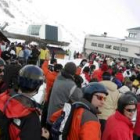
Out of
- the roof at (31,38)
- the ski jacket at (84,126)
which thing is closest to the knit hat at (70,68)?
the ski jacket at (84,126)

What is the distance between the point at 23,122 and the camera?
2.85m

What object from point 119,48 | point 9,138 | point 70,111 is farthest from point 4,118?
point 119,48

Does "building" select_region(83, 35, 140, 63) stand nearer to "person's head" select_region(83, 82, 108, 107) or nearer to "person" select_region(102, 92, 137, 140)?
"person" select_region(102, 92, 137, 140)

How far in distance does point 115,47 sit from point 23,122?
55.4 m

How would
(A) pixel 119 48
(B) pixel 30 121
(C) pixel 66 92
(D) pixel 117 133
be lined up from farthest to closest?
(A) pixel 119 48 < (C) pixel 66 92 < (D) pixel 117 133 < (B) pixel 30 121

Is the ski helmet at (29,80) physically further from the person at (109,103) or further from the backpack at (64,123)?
the person at (109,103)

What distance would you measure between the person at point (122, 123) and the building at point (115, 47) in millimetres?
46347

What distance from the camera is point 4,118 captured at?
113 inches

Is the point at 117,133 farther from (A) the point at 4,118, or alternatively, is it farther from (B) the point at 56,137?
(A) the point at 4,118

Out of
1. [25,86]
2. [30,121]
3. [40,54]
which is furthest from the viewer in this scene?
[40,54]

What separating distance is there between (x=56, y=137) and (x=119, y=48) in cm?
5376

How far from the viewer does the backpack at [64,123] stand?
3.40m

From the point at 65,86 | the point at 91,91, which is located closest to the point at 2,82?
the point at 65,86

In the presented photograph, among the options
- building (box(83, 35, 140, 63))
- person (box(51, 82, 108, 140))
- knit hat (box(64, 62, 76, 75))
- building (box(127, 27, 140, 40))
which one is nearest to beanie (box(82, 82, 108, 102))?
person (box(51, 82, 108, 140))
